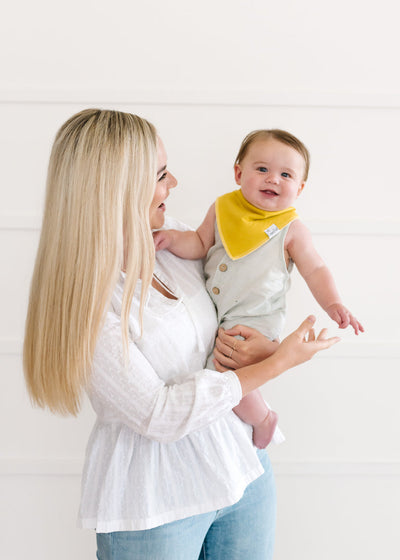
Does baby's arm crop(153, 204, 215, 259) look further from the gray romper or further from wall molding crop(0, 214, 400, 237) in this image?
wall molding crop(0, 214, 400, 237)

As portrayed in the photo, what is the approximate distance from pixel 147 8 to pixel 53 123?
0.44 m

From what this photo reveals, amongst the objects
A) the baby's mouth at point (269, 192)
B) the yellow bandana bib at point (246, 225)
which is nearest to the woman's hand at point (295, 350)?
the yellow bandana bib at point (246, 225)

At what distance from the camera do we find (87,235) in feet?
4.11

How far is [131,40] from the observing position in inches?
72.9

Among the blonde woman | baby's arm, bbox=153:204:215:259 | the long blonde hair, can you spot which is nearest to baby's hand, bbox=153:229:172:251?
baby's arm, bbox=153:204:215:259

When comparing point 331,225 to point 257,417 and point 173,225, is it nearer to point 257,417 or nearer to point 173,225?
point 173,225

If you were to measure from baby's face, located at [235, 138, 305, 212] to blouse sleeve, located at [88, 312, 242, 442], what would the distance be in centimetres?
48

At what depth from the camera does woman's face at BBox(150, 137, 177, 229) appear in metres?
1.38

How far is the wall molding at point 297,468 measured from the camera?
6.54ft

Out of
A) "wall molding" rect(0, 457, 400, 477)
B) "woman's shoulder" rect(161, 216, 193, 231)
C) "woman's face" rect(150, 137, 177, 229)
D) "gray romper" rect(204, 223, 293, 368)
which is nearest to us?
"woman's face" rect(150, 137, 177, 229)

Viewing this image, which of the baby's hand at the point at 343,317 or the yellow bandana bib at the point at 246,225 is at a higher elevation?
the yellow bandana bib at the point at 246,225

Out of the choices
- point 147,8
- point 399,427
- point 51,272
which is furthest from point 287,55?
point 399,427

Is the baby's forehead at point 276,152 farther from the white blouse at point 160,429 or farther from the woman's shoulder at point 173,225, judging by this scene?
the white blouse at point 160,429

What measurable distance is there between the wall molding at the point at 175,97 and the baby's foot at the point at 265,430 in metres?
0.94
